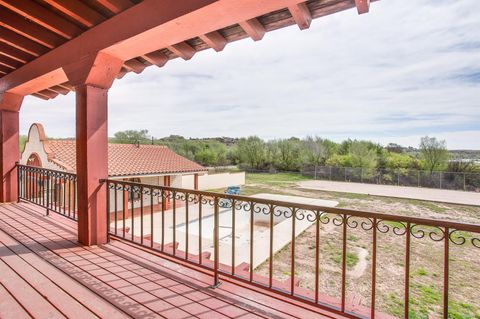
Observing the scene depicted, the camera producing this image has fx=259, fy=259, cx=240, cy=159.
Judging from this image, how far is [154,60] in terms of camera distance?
3379 millimetres

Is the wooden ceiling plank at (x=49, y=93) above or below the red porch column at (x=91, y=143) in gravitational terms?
above

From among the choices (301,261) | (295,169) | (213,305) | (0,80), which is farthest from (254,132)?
(213,305)

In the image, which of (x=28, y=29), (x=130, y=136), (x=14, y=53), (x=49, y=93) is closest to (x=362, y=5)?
(x=28, y=29)

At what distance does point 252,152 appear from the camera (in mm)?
34500

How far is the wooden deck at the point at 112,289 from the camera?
6.15 ft

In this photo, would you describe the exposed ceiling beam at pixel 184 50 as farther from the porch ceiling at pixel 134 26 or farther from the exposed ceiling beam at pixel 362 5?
the exposed ceiling beam at pixel 362 5

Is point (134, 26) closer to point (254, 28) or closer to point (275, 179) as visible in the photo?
point (254, 28)

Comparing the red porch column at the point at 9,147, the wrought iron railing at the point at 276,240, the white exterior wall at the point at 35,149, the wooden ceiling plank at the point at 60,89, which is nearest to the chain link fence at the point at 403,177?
the wrought iron railing at the point at 276,240

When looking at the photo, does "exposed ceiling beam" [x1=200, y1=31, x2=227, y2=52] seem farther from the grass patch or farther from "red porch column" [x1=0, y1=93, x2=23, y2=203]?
the grass patch

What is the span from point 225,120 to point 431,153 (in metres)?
24.5

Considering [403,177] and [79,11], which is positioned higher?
[79,11]

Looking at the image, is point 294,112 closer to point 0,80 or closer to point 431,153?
point 431,153

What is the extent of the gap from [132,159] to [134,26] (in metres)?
12.0

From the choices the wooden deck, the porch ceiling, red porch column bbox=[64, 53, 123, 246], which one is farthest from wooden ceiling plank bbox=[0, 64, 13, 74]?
the wooden deck
